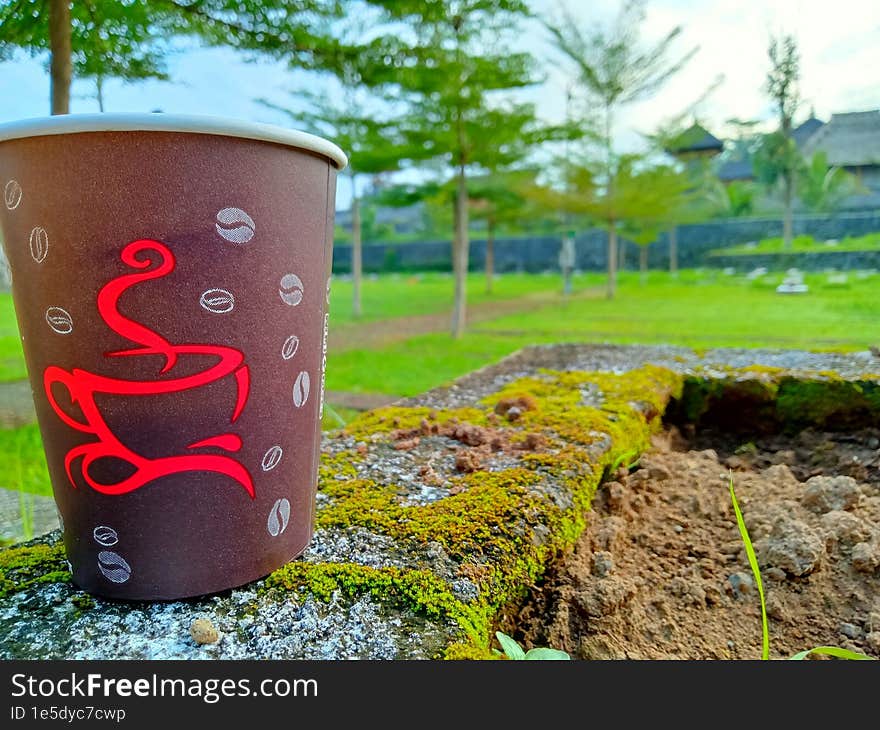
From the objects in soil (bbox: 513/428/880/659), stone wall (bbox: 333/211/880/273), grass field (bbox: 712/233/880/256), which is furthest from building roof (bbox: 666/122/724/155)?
soil (bbox: 513/428/880/659)

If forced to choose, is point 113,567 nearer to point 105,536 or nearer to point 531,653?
point 105,536

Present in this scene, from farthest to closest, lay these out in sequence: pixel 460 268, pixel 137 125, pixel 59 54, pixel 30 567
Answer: pixel 460 268 < pixel 59 54 < pixel 30 567 < pixel 137 125

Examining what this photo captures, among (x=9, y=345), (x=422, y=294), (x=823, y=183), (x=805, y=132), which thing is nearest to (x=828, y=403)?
(x=9, y=345)

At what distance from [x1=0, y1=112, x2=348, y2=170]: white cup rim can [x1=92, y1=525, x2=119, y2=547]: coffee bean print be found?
1.60 ft

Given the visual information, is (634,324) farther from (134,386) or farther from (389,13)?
(134,386)

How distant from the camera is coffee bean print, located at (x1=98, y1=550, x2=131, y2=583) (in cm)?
83

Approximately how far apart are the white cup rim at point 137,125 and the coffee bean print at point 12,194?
0.05m

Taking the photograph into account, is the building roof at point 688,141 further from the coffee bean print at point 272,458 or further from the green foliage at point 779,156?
the coffee bean print at point 272,458

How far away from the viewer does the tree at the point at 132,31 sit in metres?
1.49

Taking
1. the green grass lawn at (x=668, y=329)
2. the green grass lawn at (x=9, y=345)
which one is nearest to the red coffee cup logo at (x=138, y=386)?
the green grass lawn at (x=9, y=345)

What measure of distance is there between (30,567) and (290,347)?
1.76 ft

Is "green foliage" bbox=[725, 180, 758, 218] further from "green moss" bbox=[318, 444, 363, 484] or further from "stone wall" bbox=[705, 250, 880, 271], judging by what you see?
"green moss" bbox=[318, 444, 363, 484]

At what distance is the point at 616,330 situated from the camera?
5488 millimetres

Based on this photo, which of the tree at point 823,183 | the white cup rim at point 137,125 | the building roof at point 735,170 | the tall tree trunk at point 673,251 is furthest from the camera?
the building roof at point 735,170
